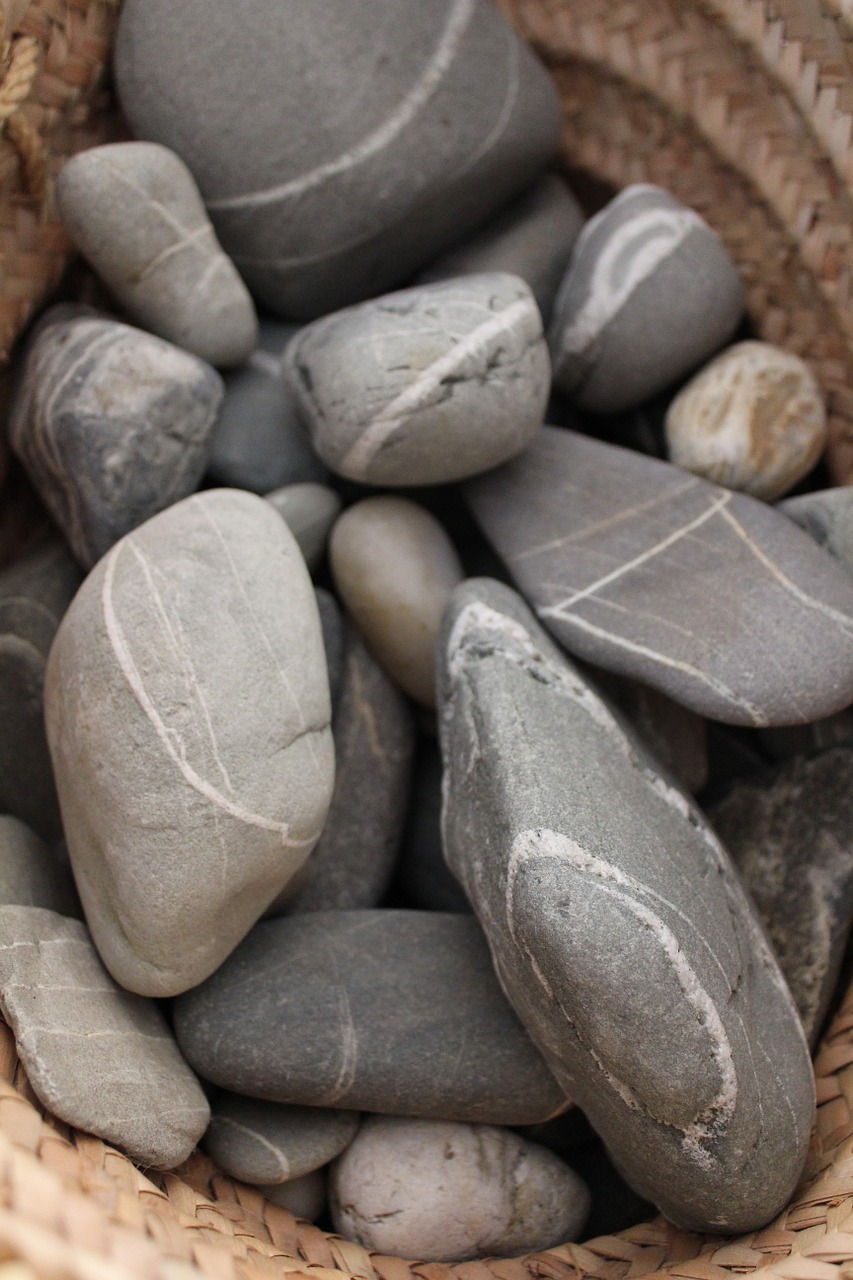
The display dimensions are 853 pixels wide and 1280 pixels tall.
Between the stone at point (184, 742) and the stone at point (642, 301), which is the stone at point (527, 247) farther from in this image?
the stone at point (184, 742)

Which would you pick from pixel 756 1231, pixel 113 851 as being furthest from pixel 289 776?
pixel 756 1231

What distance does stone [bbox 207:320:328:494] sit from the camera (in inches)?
64.4

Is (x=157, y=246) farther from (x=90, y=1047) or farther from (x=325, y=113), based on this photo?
(x=90, y=1047)

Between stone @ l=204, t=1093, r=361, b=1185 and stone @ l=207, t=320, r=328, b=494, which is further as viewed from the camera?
stone @ l=207, t=320, r=328, b=494

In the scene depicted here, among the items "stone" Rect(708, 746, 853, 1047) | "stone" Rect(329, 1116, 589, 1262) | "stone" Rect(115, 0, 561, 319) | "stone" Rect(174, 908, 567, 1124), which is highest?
"stone" Rect(115, 0, 561, 319)

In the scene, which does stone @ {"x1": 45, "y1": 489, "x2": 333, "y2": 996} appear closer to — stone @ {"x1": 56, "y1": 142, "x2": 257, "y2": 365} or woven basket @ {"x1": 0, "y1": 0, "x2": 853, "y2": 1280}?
woven basket @ {"x1": 0, "y1": 0, "x2": 853, "y2": 1280}

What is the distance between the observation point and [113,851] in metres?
1.25

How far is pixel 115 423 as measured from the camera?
4.81 ft

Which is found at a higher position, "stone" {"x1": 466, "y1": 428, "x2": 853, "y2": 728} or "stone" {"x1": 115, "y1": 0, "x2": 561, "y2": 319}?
"stone" {"x1": 115, "y1": 0, "x2": 561, "y2": 319}

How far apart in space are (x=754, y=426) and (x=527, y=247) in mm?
509

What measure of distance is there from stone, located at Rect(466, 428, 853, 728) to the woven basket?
12.9 inches

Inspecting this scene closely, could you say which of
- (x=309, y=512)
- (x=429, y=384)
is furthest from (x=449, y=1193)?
(x=429, y=384)

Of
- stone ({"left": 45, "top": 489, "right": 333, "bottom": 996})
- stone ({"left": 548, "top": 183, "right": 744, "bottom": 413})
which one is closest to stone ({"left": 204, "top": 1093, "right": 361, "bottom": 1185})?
stone ({"left": 45, "top": 489, "right": 333, "bottom": 996})

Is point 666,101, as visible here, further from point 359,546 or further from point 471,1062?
point 471,1062
